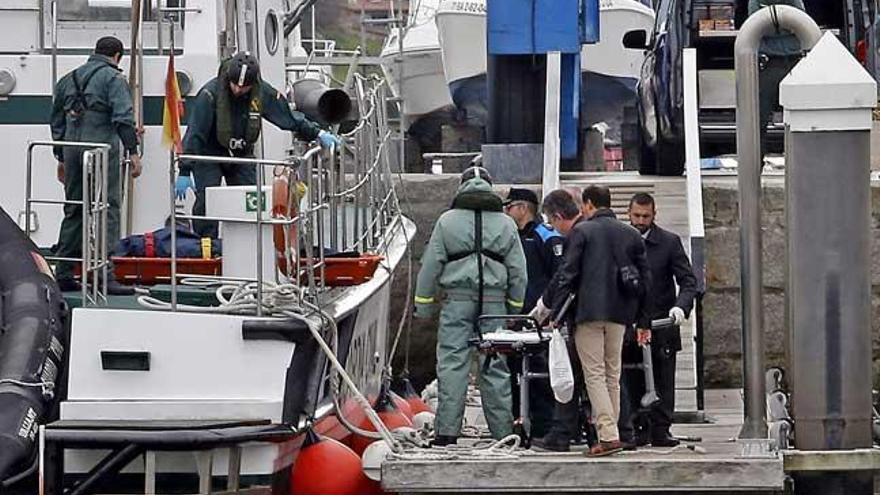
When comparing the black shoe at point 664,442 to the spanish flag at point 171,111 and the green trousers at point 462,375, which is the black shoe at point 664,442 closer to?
the green trousers at point 462,375

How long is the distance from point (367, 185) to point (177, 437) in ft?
11.6

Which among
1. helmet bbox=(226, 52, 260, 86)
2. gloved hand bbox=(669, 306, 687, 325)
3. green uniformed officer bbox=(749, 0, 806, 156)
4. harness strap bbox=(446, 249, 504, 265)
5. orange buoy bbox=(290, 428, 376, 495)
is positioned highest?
green uniformed officer bbox=(749, 0, 806, 156)

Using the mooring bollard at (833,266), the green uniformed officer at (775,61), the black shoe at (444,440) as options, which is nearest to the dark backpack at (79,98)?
the black shoe at (444,440)

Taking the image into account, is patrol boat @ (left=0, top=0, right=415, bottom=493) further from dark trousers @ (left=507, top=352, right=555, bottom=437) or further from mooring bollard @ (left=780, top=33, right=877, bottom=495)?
mooring bollard @ (left=780, top=33, right=877, bottom=495)

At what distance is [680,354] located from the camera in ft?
37.4

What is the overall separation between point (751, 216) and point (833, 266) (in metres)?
0.61

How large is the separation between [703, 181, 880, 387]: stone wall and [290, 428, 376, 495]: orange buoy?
15.1 ft

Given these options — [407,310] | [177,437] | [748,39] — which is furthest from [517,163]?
[177,437]

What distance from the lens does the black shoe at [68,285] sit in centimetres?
986

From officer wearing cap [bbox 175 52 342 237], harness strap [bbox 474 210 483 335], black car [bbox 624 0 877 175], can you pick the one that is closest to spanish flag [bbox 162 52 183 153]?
officer wearing cap [bbox 175 52 342 237]

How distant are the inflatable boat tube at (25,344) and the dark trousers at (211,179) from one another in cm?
124

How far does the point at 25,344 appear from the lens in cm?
859

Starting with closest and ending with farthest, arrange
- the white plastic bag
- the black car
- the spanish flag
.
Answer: the white plastic bag
the spanish flag
the black car

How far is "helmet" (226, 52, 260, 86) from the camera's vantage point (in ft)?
33.0
